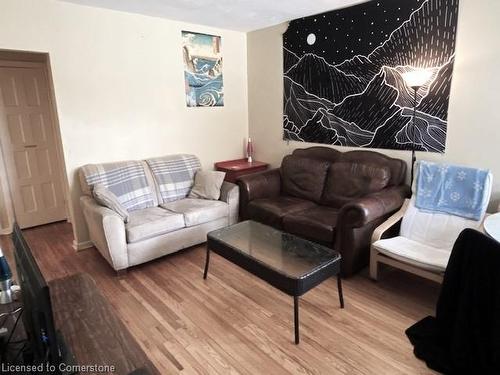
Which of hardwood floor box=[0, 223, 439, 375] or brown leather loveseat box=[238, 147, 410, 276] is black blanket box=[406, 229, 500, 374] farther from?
brown leather loveseat box=[238, 147, 410, 276]

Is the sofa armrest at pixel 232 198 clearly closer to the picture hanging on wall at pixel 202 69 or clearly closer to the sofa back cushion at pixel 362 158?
the sofa back cushion at pixel 362 158

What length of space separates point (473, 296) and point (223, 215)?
233 centimetres

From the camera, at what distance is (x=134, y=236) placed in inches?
111

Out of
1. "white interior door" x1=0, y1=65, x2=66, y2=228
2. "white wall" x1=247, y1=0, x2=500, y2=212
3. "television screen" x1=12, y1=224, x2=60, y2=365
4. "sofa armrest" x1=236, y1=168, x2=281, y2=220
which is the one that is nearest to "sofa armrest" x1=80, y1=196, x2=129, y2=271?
"sofa armrest" x1=236, y1=168, x2=281, y2=220

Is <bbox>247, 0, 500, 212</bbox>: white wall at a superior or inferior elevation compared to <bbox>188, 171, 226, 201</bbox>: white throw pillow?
superior

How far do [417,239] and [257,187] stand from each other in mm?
1650

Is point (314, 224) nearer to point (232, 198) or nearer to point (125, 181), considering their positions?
point (232, 198)

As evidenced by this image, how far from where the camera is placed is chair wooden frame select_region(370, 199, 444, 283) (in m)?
2.25

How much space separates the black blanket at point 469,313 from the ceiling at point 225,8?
2.59 m

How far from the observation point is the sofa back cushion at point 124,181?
3203 millimetres

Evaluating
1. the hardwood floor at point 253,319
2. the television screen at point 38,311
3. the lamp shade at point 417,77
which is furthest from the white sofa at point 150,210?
the lamp shade at point 417,77

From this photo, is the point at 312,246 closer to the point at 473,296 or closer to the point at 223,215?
the point at 473,296

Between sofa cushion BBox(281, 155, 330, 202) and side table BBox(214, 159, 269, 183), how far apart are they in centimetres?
53

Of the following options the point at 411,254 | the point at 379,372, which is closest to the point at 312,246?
the point at 411,254
